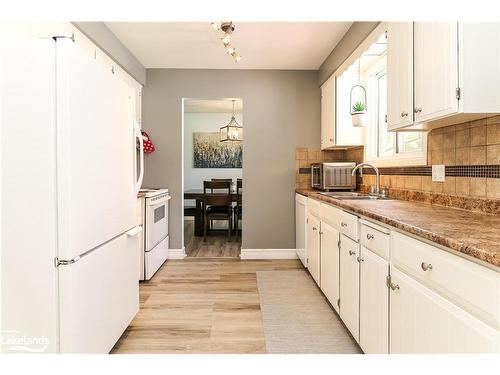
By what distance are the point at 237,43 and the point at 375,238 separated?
2506 millimetres

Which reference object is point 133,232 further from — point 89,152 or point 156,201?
point 156,201

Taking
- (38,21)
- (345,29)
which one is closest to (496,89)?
(345,29)

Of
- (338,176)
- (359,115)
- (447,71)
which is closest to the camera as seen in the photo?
(447,71)

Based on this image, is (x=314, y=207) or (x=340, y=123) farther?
(x=340, y=123)

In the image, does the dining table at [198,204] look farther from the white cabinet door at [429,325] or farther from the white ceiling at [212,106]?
the white cabinet door at [429,325]

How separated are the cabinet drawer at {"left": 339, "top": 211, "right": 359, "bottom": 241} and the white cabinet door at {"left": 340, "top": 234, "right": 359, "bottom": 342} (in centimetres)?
4

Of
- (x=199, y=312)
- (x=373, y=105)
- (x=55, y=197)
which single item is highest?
(x=373, y=105)

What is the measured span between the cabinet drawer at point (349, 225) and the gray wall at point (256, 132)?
2044mm

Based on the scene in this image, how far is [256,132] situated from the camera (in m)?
4.35

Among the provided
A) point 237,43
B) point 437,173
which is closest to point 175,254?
point 237,43

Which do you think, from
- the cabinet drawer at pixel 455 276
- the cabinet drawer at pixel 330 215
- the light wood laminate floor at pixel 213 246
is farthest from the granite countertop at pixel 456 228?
the light wood laminate floor at pixel 213 246

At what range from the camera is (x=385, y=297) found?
5.27 feet

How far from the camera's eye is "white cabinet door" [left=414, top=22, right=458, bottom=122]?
5.14 feet
